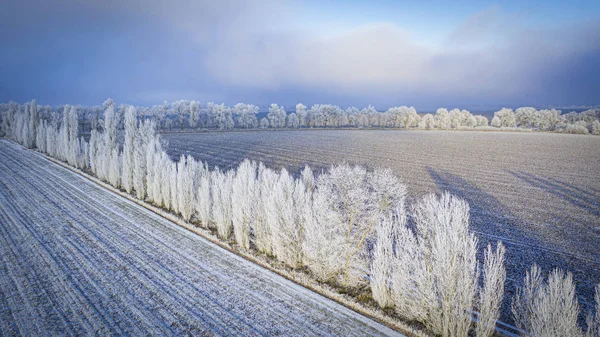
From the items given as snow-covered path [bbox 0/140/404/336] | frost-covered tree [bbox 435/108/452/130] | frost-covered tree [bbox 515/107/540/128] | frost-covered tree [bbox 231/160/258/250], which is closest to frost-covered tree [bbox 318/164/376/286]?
snow-covered path [bbox 0/140/404/336]

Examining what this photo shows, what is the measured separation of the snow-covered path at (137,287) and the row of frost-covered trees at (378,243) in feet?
4.54

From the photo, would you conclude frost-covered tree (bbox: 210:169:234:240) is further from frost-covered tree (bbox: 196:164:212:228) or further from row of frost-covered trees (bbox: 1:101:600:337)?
frost-covered tree (bbox: 196:164:212:228)

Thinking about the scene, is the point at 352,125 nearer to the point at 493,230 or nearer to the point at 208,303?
the point at 493,230

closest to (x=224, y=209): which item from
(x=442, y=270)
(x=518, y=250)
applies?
(x=442, y=270)

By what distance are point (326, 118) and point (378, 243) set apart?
432 feet

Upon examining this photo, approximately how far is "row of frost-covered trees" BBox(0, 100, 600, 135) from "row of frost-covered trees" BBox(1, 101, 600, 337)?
9184 centimetres

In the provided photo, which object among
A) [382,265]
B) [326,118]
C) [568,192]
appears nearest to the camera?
[382,265]

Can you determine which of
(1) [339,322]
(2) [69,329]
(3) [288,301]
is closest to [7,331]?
(2) [69,329]

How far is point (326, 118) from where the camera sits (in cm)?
13812

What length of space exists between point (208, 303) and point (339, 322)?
459 cm

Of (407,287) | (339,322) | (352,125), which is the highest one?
(352,125)

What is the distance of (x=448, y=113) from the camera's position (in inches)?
5512

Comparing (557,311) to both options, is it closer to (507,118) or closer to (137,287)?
(137,287)

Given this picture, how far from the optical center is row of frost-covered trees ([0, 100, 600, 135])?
10494cm
